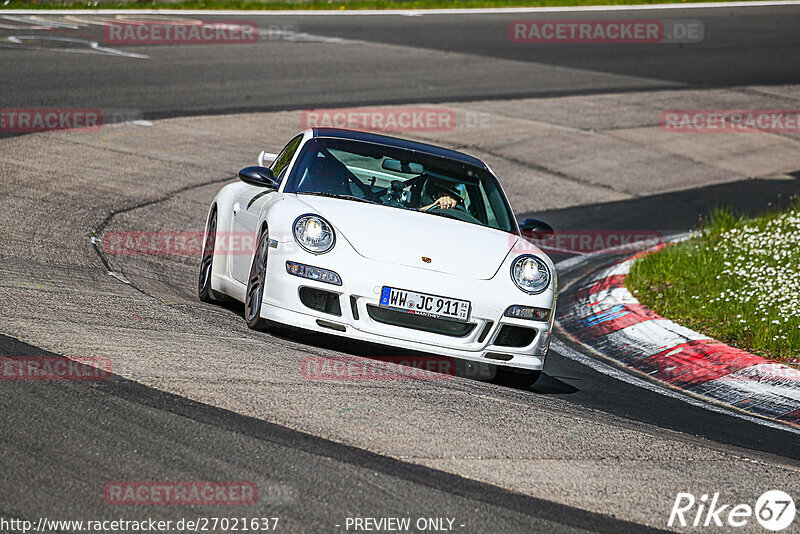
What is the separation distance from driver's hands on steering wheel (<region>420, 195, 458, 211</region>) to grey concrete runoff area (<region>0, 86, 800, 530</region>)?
126cm

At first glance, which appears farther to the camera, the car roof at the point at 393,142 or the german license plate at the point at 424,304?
the car roof at the point at 393,142

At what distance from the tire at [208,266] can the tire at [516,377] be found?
2360mm

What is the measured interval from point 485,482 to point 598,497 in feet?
1.58

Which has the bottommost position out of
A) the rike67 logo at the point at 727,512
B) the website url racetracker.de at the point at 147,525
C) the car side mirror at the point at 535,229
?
the rike67 logo at the point at 727,512

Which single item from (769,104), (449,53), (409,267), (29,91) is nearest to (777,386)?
(409,267)

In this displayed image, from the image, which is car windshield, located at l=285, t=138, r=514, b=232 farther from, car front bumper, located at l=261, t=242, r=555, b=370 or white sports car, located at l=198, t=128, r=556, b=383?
car front bumper, located at l=261, t=242, r=555, b=370

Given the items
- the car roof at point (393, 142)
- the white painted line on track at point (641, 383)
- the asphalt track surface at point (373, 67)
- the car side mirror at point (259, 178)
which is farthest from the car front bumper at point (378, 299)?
the asphalt track surface at point (373, 67)

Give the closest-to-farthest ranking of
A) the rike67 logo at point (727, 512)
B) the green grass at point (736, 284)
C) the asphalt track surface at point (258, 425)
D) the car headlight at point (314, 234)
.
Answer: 1. the asphalt track surface at point (258, 425)
2. the rike67 logo at point (727, 512)
3. the car headlight at point (314, 234)
4. the green grass at point (736, 284)

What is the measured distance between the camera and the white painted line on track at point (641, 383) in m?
6.78

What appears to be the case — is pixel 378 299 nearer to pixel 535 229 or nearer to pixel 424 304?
pixel 424 304

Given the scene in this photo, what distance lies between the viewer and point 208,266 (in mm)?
8102

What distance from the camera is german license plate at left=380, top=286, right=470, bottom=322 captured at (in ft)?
20.6

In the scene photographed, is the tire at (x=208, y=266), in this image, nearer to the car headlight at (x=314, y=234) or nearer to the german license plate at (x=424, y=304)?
the car headlight at (x=314, y=234)

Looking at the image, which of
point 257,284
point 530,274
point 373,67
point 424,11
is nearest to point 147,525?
point 257,284
